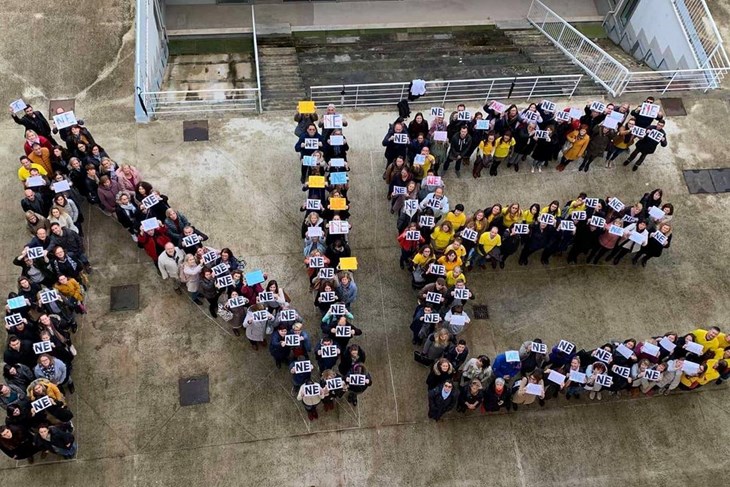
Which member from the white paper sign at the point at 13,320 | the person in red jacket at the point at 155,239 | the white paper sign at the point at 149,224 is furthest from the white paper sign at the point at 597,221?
the white paper sign at the point at 13,320

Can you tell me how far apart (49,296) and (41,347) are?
854 mm

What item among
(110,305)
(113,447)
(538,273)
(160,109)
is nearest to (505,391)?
(538,273)

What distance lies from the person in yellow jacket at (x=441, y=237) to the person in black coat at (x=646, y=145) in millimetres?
5024

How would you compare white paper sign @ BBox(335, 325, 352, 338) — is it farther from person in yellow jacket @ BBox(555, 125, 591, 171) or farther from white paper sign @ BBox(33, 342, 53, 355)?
person in yellow jacket @ BBox(555, 125, 591, 171)

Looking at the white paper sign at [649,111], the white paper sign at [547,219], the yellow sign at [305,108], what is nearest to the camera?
the white paper sign at [547,219]

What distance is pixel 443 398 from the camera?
9.85 meters

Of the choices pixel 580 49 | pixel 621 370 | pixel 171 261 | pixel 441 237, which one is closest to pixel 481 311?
pixel 441 237

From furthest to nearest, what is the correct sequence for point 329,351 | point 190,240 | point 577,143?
point 577,143 < point 190,240 < point 329,351

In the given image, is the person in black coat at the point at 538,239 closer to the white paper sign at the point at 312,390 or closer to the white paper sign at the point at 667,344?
the white paper sign at the point at 667,344

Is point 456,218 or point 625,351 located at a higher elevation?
point 456,218

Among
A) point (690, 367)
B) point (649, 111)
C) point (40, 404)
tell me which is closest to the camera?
point (40, 404)

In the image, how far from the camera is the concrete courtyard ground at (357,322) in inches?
410

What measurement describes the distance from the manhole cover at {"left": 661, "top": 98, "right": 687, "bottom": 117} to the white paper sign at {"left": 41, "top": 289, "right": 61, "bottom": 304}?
1382 cm

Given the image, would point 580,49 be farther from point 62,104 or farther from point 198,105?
point 62,104
